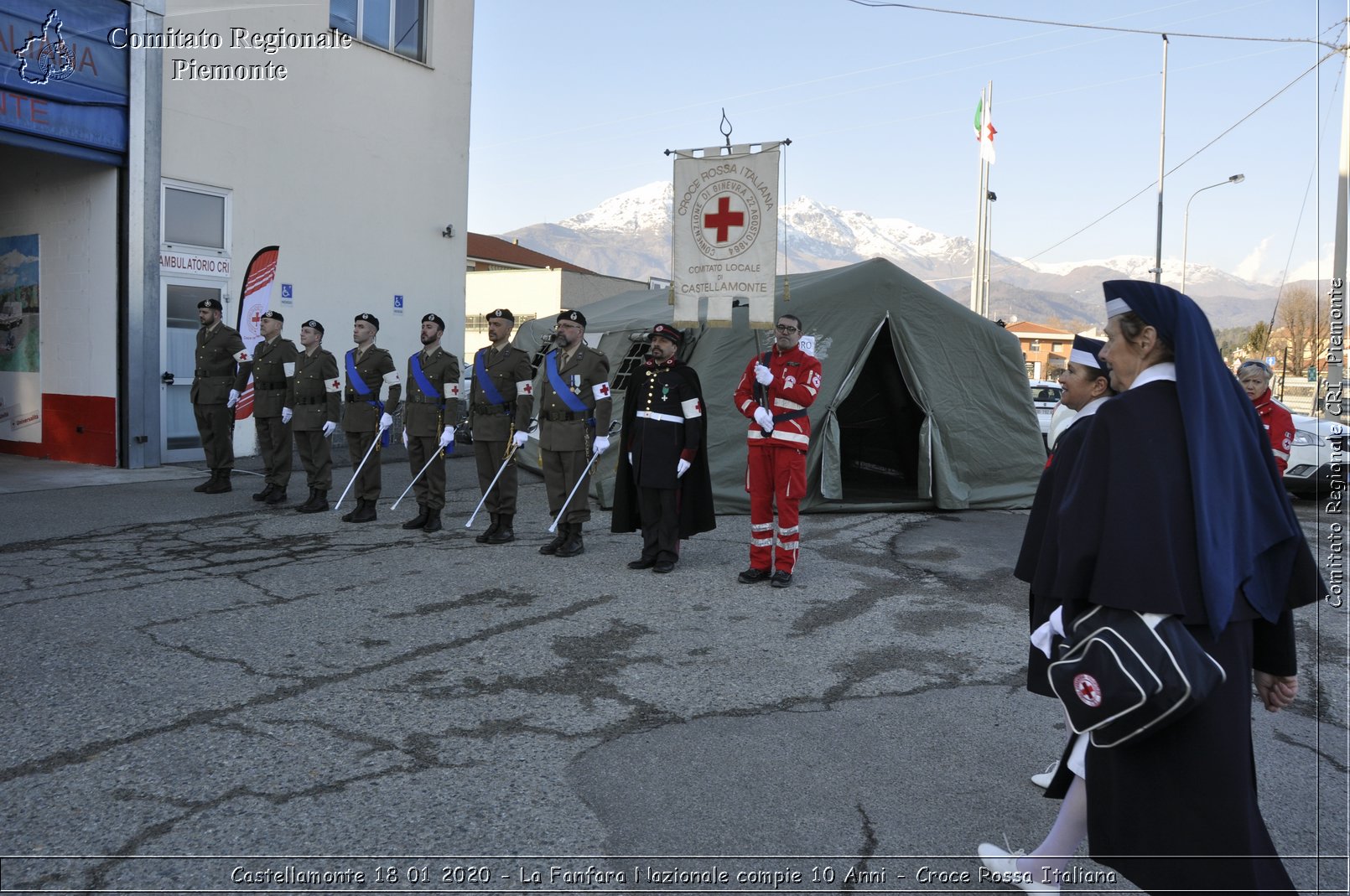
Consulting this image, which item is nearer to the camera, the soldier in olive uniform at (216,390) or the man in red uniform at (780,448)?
the man in red uniform at (780,448)

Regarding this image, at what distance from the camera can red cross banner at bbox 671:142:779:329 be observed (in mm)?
8375

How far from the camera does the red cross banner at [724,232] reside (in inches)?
330

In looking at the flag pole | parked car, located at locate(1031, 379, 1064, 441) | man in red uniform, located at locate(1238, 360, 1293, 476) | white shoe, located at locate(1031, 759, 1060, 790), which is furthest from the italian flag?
white shoe, located at locate(1031, 759, 1060, 790)

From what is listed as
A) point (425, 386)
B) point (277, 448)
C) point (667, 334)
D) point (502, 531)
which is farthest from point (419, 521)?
point (667, 334)

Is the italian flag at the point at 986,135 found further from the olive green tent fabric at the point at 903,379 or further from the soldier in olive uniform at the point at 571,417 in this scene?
the soldier in olive uniform at the point at 571,417

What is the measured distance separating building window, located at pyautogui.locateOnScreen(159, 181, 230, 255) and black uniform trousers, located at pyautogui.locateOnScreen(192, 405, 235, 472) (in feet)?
10.2

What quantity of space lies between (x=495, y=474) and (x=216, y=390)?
A: 3850 mm

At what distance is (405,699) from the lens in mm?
4273

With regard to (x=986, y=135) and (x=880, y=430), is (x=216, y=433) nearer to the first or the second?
(x=880, y=430)

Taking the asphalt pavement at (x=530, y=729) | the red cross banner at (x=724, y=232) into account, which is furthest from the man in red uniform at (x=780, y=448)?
the red cross banner at (x=724, y=232)

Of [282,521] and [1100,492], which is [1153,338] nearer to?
[1100,492]

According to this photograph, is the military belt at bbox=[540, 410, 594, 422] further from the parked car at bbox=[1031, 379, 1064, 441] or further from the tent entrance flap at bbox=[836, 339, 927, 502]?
the parked car at bbox=[1031, 379, 1064, 441]

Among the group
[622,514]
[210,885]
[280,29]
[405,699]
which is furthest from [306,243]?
[210,885]

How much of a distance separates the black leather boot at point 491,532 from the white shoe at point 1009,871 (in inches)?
219
